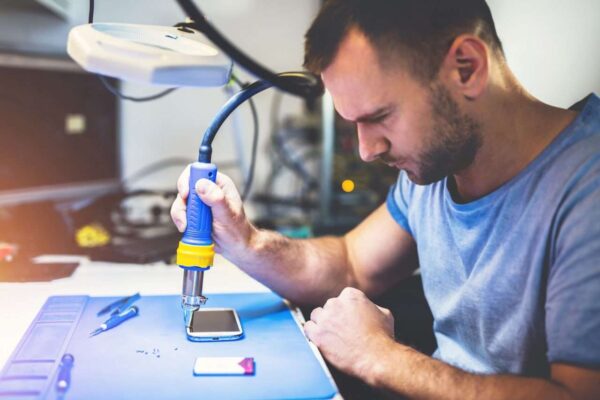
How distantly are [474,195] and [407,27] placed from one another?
329 mm

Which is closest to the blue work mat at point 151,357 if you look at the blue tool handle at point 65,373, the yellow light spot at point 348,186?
the blue tool handle at point 65,373

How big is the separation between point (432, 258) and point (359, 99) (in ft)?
1.23

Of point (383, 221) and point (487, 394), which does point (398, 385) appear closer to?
point (487, 394)

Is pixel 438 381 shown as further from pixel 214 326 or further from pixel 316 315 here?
pixel 214 326

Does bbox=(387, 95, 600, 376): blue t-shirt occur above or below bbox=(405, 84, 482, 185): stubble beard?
below

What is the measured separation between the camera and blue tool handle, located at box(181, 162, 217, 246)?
845 mm

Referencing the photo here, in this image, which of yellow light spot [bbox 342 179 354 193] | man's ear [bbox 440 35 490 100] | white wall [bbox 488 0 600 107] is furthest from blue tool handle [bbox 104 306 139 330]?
yellow light spot [bbox 342 179 354 193]

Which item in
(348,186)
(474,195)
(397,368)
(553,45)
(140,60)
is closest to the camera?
(140,60)

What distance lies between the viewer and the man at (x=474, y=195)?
2.44ft

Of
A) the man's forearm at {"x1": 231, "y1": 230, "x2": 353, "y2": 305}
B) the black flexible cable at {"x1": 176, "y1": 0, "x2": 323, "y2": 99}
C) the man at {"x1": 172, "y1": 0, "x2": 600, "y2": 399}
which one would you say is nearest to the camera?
the black flexible cable at {"x1": 176, "y1": 0, "x2": 323, "y2": 99}

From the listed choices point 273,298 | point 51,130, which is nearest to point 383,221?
point 273,298

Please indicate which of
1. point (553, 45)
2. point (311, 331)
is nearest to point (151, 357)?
point (311, 331)

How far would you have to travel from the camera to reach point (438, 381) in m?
0.76

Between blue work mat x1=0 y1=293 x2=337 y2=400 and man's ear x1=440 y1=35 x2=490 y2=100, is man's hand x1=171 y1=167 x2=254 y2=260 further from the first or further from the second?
man's ear x1=440 y1=35 x2=490 y2=100
